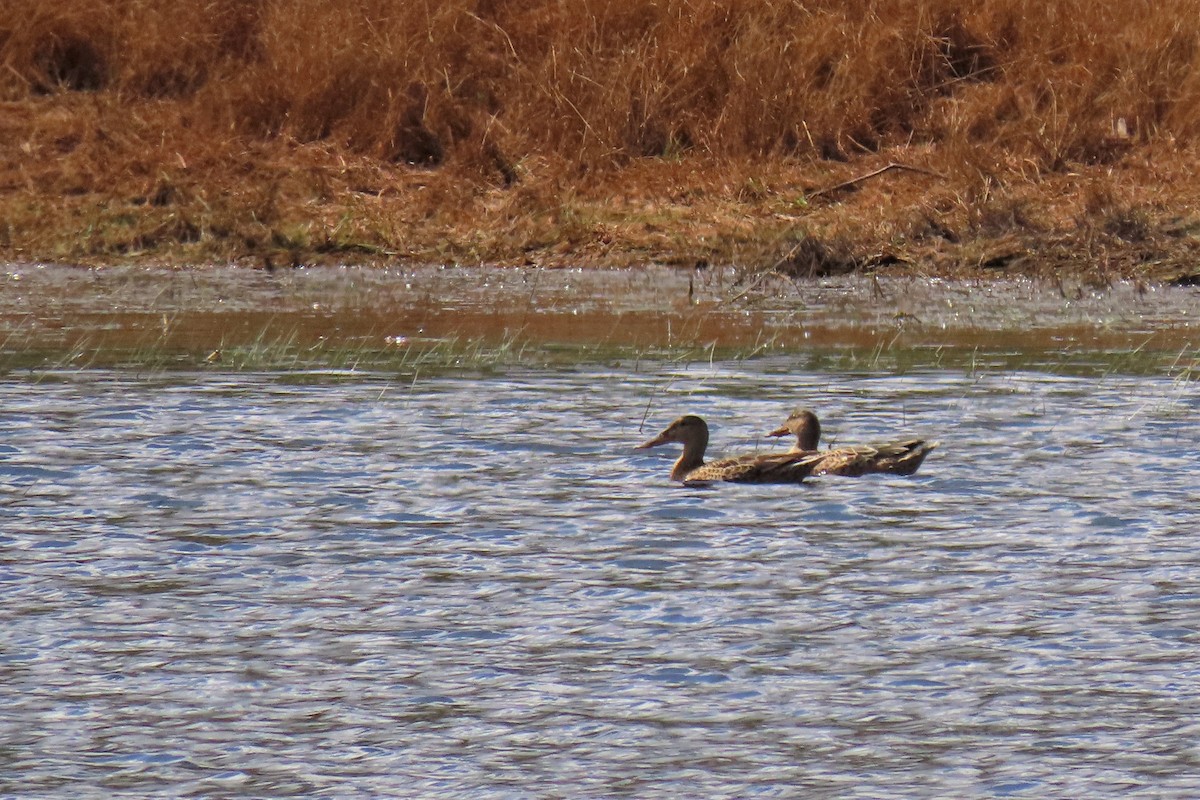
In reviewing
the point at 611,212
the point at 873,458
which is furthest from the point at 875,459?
the point at 611,212

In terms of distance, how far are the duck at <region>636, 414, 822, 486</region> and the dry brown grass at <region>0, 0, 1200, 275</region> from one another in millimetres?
7545

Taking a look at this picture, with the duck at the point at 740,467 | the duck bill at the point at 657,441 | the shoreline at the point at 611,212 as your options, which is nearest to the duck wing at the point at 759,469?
the duck at the point at 740,467

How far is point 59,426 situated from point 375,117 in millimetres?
10585

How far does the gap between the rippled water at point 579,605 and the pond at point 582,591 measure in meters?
0.02

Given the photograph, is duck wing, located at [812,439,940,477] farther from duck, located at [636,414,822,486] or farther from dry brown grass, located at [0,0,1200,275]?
dry brown grass, located at [0,0,1200,275]

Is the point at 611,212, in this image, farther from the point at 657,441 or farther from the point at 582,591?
the point at 582,591

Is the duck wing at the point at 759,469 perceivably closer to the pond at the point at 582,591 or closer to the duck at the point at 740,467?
the duck at the point at 740,467

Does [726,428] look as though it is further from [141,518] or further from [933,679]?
[933,679]

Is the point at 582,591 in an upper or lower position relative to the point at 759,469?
lower

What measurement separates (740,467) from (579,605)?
2.44 metres

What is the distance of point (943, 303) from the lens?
15469 millimetres

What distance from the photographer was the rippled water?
541 centimetres

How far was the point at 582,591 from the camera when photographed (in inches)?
279

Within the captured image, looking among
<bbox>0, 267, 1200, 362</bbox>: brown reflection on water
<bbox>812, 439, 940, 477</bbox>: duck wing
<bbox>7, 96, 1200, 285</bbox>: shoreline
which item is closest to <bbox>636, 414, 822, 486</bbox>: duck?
<bbox>812, 439, 940, 477</bbox>: duck wing
